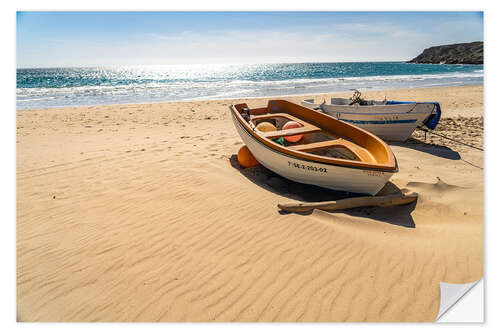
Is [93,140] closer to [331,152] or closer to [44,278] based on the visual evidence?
[44,278]

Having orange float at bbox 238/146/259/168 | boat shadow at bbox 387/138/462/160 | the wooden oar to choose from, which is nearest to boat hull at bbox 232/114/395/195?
the wooden oar

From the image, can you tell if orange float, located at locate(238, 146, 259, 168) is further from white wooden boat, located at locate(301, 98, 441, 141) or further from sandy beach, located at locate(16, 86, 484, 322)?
white wooden boat, located at locate(301, 98, 441, 141)

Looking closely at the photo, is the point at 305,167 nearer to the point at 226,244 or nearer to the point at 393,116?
the point at 226,244

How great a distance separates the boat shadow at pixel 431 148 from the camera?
559cm

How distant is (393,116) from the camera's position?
22.2ft

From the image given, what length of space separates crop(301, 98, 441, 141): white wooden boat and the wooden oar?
3.59 m

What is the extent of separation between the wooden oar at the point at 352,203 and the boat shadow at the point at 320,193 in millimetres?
75

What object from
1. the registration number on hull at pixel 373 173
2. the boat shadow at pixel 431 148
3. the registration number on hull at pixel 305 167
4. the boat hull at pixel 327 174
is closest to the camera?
the registration number on hull at pixel 373 173

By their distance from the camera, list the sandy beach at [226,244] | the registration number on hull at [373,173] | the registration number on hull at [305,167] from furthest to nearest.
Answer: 1. the registration number on hull at [305,167]
2. the registration number on hull at [373,173]
3. the sandy beach at [226,244]

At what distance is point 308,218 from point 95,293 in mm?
2357

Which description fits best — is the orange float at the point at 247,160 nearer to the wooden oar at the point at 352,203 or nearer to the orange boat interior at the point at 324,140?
the orange boat interior at the point at 324,140

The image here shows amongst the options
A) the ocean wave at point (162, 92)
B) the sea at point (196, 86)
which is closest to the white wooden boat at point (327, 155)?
the sea at point (196, 86)

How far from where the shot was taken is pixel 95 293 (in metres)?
2.34
